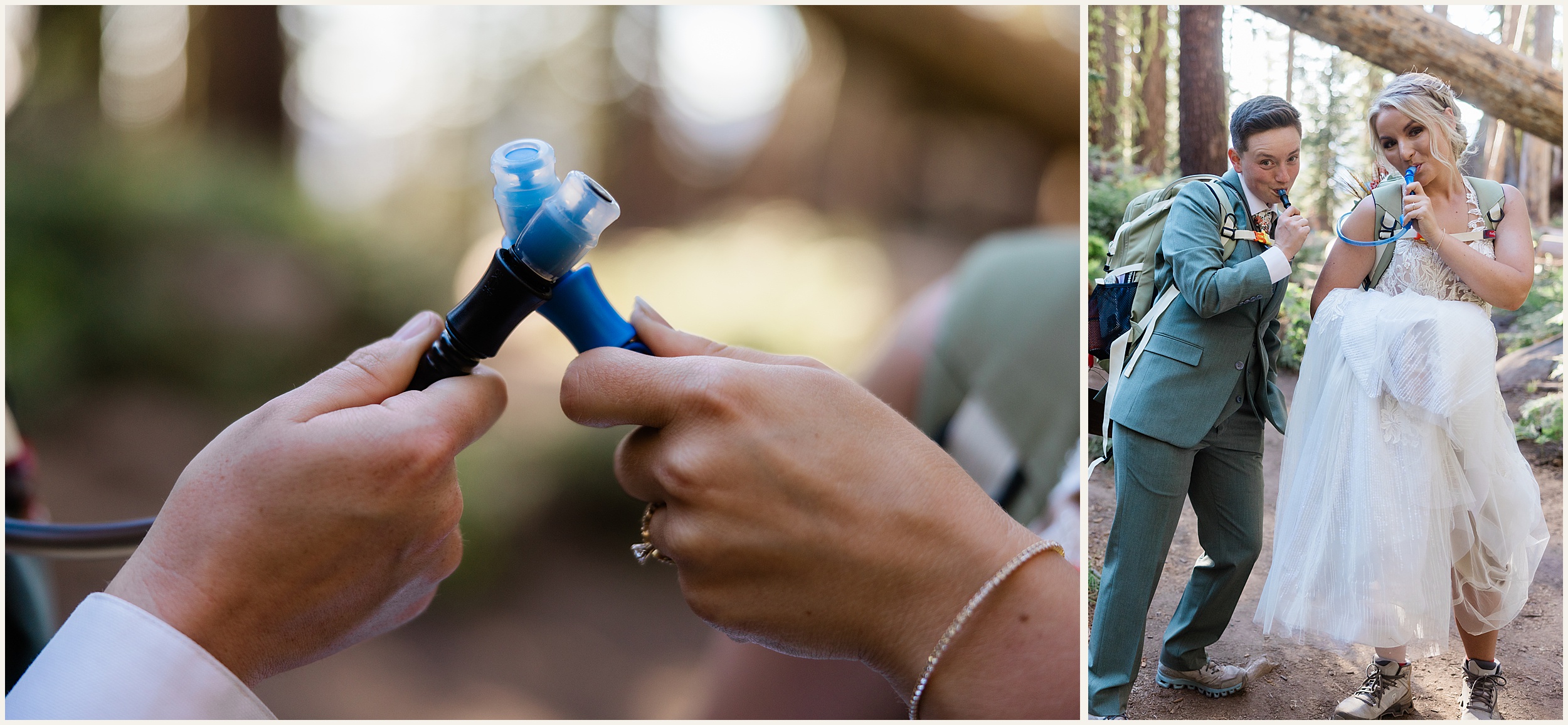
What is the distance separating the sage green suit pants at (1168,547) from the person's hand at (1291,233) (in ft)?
0.82

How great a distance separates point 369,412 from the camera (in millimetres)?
654

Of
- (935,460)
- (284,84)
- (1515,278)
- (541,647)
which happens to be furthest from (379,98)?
(1515,278)

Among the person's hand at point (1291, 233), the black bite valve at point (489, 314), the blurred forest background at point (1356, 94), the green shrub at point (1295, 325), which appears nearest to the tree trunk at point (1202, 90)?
the blurred forest background at point (1356, 94)

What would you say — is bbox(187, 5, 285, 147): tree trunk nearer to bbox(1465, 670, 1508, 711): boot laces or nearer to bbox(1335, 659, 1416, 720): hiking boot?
bbox(1335, 659, 1416, 720): hiking boot

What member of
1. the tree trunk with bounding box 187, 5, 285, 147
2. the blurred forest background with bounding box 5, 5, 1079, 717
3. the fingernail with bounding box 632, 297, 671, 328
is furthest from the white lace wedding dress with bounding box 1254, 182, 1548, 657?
the tree trunk with bounding box 187, 5, 285, 147

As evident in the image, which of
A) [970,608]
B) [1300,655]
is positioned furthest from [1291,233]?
[970,608]

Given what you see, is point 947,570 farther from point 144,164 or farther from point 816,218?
point 144,164

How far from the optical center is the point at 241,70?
3.36m

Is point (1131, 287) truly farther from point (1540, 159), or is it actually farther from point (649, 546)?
point (649, 546)

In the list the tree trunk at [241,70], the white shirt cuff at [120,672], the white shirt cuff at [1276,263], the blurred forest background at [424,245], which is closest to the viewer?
the white shirt cuff at [120,672]

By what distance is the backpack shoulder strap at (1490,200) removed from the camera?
1.10 m

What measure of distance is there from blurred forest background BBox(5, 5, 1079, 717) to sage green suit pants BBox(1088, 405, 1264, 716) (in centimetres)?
180

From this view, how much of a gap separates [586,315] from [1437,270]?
3.83 feet

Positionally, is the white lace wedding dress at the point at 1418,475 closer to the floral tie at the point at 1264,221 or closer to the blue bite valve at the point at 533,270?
the floral tie at the point at 1264,221
